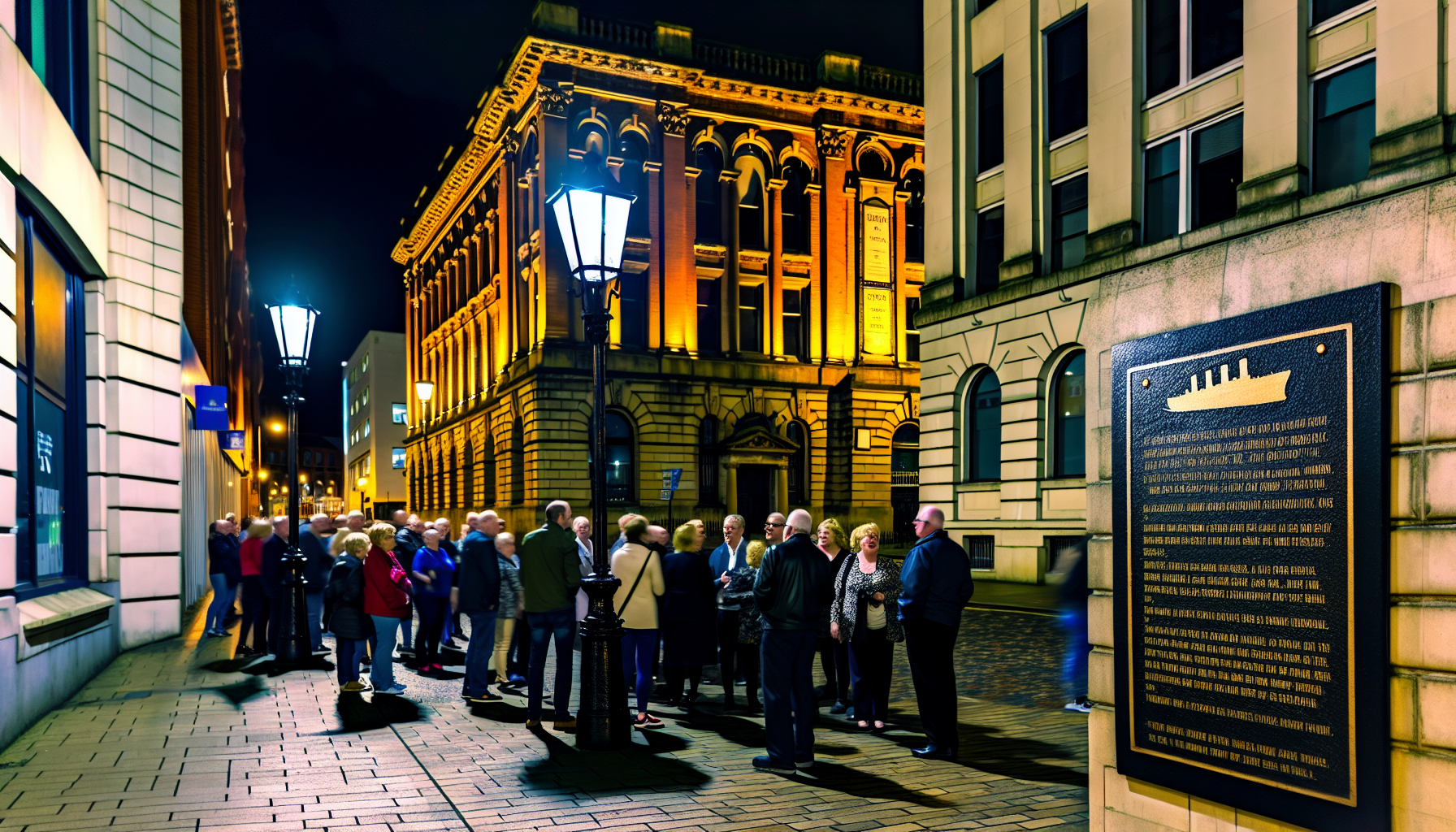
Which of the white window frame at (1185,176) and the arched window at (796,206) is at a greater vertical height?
the arched window at (796,206)

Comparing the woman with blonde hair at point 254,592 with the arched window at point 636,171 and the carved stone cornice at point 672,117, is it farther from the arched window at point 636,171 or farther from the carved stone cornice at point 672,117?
the carved stone cornice at point 672,117

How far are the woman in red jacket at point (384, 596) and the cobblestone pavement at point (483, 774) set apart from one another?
1.43ft

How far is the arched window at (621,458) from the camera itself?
39.3 m

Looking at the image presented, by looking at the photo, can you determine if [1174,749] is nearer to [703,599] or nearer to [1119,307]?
[1119,307]

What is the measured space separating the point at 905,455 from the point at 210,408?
99.2 feet

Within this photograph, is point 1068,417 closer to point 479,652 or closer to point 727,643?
point 727,643

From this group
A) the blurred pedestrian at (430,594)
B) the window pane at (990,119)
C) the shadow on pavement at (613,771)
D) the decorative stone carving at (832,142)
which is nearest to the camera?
the shadow on pavement at (613,771)

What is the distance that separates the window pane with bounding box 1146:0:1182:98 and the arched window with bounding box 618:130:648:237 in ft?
73.9

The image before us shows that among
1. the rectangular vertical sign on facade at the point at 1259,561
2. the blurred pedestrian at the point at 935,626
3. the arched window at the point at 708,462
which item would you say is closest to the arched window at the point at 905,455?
the arched window at the point at 708,462

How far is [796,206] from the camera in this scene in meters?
43.5

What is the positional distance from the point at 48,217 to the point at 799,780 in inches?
380

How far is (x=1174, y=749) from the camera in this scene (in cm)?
422

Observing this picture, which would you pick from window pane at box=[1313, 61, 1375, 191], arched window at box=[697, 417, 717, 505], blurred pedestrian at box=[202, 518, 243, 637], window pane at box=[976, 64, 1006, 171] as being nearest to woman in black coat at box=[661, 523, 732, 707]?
blurred pedestrian at box=[202, 518, 243, 637]

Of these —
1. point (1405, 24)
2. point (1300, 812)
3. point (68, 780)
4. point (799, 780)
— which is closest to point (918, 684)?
point (799, 780)
